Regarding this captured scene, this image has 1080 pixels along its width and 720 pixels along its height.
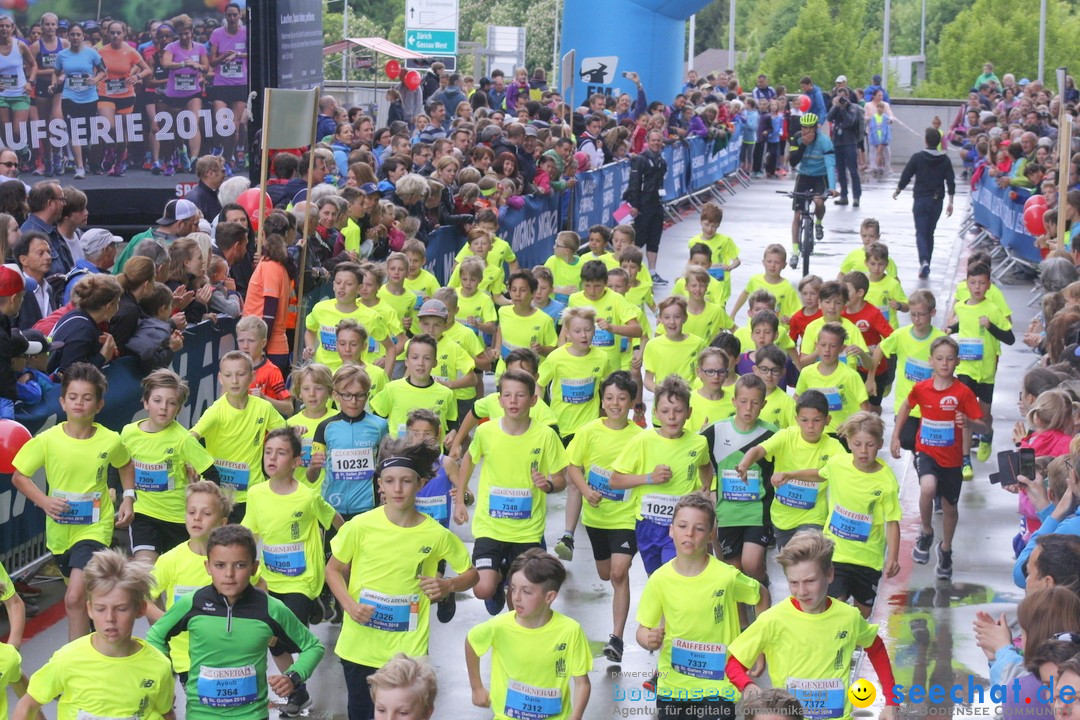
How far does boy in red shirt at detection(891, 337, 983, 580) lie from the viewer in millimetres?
10297

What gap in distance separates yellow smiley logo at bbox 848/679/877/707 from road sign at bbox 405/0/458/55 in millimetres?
39940

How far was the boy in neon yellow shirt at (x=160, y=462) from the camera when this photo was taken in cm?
839

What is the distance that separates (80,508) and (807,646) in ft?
12.5

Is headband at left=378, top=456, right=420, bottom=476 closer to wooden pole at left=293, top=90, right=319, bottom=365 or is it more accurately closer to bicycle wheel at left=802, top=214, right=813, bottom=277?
wooden pole at left=293, top=90, right=319, bottom=365

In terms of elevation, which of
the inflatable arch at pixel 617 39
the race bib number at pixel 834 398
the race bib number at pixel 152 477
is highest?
the inflatable arch at pixel 617 39

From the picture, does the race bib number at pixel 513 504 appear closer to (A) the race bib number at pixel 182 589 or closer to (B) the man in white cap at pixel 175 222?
(A) the race bib number at pixel 182 589

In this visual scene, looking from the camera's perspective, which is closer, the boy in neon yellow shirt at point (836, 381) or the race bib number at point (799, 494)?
the race bib number at point (799, 494)

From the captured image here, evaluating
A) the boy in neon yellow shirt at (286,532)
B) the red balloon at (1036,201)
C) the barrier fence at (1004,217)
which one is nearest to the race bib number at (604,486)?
the boy in neon yellow shirt at (286,532)

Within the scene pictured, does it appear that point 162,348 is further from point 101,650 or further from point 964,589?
point 964,589

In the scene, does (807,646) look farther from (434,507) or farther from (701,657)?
(434,507)

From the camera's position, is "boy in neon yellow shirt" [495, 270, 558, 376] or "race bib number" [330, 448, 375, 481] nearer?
"race bib number" [330, 448, 375, 481]

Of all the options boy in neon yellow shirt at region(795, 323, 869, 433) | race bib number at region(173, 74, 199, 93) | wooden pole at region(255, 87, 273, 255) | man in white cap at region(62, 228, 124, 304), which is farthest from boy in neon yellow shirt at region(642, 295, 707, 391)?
race bib number at region(173, 74, 199, 93)

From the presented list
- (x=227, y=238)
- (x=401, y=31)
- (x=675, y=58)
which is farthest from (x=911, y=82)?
(x=227, y=238)

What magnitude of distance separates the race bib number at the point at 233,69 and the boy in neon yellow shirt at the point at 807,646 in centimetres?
1187
